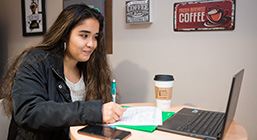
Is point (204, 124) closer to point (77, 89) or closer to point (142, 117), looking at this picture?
point (142, 117)

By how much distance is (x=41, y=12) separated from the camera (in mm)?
2201

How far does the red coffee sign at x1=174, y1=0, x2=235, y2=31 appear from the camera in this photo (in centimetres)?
139

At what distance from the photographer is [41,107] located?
35.5 inches

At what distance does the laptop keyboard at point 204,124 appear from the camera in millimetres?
864

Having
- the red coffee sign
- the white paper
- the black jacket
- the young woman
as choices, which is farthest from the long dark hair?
the red coffee sign

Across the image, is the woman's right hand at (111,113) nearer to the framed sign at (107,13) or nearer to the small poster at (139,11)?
the small poster at (139,11)

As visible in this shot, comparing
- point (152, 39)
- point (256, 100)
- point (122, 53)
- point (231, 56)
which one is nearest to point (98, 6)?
point (122, 53)

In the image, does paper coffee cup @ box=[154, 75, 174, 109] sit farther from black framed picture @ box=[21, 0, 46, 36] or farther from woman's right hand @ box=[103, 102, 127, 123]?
black framed picture @ box=[21, 0, 46, 36]

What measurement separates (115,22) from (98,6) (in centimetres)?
21

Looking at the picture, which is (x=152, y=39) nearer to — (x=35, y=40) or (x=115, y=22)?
(x=115, y=22)

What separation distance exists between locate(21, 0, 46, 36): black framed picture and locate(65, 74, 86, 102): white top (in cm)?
105

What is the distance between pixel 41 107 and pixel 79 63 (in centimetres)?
67

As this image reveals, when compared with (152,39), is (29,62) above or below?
below

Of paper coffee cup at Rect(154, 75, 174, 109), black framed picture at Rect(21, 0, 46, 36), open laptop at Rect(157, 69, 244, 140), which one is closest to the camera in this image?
open laptop at Rect(157, 69, 244, 140)
